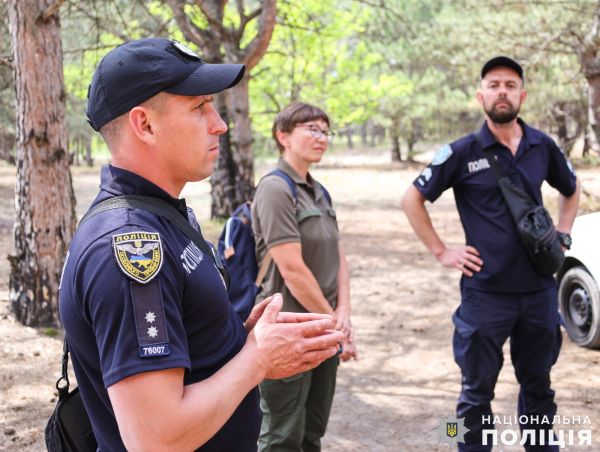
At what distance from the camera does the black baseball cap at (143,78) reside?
171cm

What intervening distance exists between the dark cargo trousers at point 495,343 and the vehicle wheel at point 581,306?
7.12 ft

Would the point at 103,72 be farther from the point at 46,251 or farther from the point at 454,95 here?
the point at 454,95

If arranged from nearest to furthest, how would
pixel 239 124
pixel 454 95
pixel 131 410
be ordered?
pixel 131 410
pixel 239 124
pixel 454 95

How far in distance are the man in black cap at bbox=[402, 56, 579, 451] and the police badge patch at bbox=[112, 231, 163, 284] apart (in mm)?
2661

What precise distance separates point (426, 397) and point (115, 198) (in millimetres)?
4194

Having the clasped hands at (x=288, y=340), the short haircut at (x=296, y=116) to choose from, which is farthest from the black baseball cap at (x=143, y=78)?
the short haircut at (x=296, y=116)

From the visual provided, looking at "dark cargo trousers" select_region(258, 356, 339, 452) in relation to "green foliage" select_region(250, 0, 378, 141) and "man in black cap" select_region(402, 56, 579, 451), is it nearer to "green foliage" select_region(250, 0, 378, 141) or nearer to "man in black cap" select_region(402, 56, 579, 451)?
"man in black cap" select_region(402, 56, 579, 451)

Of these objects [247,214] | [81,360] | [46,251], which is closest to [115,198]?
[81,360]

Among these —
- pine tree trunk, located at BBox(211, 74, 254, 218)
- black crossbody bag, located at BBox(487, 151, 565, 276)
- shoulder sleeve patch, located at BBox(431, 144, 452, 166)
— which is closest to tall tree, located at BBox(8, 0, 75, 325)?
shoulder sleeve patch, located at BBox(431, 144, 452, 166)

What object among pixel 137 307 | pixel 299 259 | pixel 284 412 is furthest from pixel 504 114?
pixel 137 307

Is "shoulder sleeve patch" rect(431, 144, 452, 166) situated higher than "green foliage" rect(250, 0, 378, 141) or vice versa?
"green foliage" rect(250, 0, 378, 141)

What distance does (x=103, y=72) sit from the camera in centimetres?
176

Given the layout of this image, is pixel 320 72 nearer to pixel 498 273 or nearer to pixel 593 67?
pixel 593 67

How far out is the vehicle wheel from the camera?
588cm
